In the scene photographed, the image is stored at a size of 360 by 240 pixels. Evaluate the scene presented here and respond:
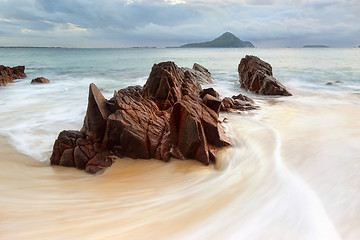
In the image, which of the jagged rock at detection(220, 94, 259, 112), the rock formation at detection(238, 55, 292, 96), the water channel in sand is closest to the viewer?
the water channel in sand

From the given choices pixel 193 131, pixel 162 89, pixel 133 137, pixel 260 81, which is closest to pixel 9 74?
pixel 162 89

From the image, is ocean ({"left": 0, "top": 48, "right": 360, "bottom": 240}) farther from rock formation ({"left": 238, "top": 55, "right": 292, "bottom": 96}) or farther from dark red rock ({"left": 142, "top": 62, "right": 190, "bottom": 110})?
rock formation ({"left": 238, "top": 55, "right": 292, "bottom": 96})

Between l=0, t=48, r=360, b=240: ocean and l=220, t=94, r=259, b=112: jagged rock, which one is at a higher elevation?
l=220, t=94, r=259, b=112: jagged rock

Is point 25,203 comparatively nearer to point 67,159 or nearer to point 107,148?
point 67,159

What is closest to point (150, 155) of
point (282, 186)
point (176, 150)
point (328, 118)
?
point (176, 150)

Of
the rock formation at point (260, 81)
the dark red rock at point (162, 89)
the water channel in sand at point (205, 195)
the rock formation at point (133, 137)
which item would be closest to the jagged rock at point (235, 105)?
the dark red rock at point (162, 89)

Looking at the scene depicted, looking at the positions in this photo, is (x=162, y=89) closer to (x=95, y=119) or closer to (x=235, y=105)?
(x=95, y=119)

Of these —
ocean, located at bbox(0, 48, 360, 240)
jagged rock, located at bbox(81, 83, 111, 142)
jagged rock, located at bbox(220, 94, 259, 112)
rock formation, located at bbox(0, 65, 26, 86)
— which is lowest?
ocean, located at bbox(0, 48, 360, 240)

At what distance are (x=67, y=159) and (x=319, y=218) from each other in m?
4.32

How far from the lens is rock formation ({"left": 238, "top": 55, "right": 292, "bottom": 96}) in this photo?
11.3 m

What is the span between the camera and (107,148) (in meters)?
4.53

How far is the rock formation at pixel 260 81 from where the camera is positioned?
1131cm

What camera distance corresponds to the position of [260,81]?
1228cm

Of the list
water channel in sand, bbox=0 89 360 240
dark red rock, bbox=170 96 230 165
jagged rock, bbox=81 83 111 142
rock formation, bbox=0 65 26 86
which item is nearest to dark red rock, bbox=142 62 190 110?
dark red rock, bbox=170 96 230 165
